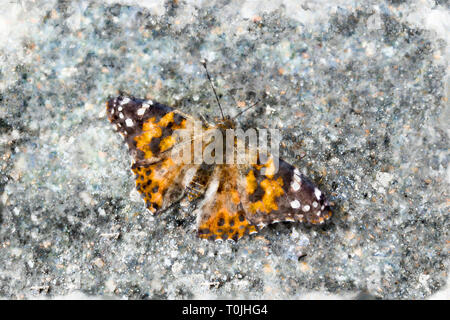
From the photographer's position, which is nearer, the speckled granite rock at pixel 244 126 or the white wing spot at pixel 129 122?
the white wing spot at pixel 129 122

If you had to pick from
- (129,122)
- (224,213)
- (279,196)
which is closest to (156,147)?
(129,122)

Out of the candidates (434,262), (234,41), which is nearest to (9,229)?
(234,41)

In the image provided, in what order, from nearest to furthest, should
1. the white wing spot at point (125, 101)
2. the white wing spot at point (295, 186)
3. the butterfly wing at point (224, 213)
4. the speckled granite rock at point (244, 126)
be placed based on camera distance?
the white wing spot at point (295, 186) < the butterfly wing at point (224, 213) < the white wing spot at point (125, 101) < the speckled granite rock at point (244, 126)

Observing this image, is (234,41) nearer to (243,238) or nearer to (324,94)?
(324,94)

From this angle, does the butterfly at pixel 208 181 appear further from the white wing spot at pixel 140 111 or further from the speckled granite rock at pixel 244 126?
the speckled granite rock at pixel 244 126

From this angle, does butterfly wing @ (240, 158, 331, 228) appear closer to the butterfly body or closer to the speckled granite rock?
the butterfly body

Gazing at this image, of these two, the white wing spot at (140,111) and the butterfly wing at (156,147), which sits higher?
the white wing spot at (140,111)

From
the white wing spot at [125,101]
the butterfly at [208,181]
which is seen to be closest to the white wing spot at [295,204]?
the butterfly at [208,181]

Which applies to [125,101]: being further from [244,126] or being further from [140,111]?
[244,126]

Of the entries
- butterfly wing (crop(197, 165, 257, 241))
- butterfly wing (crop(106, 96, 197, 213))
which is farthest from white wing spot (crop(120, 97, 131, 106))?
butterfly wing (crop(197, 165, 257, 241))
